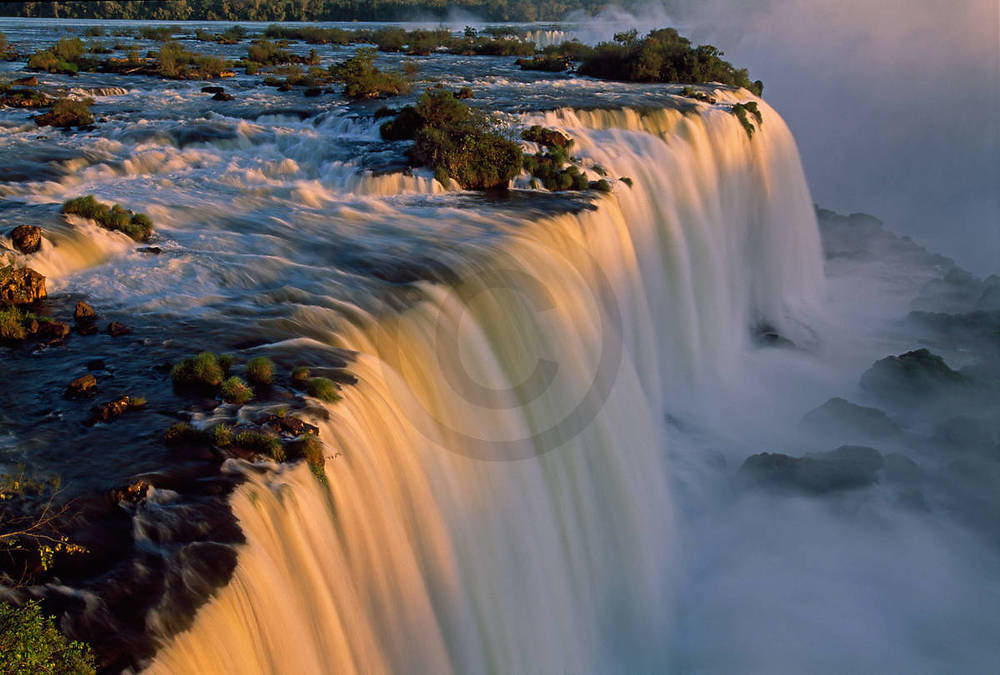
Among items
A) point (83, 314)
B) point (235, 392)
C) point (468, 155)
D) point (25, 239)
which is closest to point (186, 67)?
point (468, 155)

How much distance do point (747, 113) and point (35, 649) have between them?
26.7 meters

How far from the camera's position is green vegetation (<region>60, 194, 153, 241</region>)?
A: 12438 millimetres

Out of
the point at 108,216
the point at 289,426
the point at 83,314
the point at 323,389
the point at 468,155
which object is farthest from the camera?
the point at 468,155

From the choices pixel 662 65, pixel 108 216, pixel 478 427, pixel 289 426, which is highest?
pixel 662 65

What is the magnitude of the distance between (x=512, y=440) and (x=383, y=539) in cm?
305

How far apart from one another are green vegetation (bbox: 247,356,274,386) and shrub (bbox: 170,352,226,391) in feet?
1.08

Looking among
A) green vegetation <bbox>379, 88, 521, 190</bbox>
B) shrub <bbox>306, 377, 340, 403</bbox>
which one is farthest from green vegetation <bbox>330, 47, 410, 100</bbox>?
shrub <bbox>306, 377, 340, 403</bbox>

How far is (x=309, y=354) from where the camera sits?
30.1ft

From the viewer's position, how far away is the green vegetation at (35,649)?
189 inches

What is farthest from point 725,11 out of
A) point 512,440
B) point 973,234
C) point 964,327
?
point 512,440

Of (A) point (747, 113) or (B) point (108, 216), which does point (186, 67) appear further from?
(A) point (747, 113)

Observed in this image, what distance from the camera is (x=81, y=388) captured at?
28.0ft

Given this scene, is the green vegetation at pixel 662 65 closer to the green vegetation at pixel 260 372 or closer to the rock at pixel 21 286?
the rock at pixel 21 286

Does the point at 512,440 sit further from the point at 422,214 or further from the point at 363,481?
the point at 422,214
